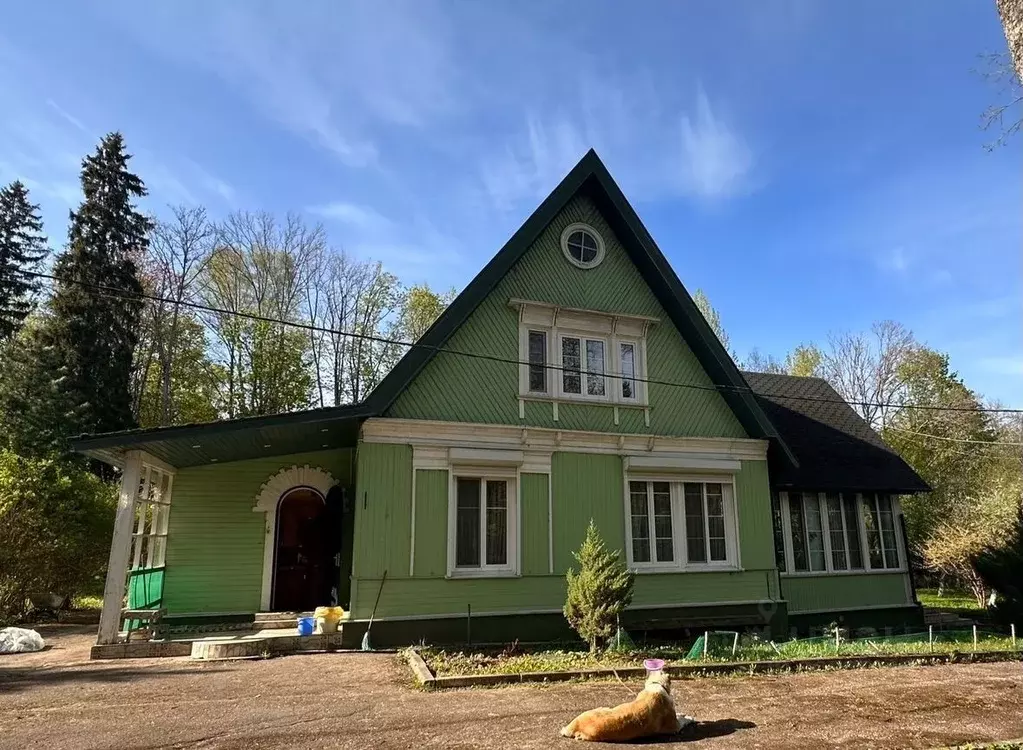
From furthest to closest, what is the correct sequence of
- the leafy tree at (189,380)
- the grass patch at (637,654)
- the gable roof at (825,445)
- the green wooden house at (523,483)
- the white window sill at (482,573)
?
the leafy tree at (189,380), the gable roof at (825,445), the white window sill at (482,573), the green wooden house at (523,483), the grass patch at (637,654)

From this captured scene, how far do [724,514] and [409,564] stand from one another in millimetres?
6335

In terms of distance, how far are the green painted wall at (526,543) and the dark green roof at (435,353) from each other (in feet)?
3.32

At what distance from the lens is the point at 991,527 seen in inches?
632

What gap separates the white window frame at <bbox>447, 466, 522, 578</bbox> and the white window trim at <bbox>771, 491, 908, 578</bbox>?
20.6ft

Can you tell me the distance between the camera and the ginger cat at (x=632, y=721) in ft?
17.8

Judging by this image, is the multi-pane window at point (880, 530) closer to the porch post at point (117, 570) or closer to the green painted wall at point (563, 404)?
the green painted wall at point (563, 404)

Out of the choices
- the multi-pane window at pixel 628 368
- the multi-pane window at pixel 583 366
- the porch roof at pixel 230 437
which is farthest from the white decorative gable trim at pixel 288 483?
the multi-pane window at pixel 628 368

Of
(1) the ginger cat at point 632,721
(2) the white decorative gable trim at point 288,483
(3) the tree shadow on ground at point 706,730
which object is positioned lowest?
(3) the tree shadow on ground at point 706,730

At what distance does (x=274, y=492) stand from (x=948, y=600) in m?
21.6

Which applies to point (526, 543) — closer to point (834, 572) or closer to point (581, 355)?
point (581, 355)

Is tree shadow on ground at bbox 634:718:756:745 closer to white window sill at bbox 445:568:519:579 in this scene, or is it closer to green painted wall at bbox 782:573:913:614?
white window sill at bbox 445:568:519:579

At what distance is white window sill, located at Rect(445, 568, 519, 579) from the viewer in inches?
412

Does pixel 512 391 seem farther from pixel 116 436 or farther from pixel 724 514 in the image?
pixel 116 436

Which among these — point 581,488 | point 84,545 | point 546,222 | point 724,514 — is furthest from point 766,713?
point 84,545
